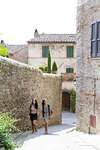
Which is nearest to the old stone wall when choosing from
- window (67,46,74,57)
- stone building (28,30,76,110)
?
stone building (28,30,76,110)

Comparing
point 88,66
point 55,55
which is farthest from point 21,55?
point 88,66

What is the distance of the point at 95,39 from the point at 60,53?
16568mm

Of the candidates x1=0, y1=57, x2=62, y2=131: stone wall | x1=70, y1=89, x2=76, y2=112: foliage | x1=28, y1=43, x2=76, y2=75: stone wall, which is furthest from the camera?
x1=28, y1=43, x2=76, y2=75: stone wall

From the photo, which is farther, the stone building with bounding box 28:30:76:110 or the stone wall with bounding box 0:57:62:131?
the stone building with bounding box 28:30:76:110

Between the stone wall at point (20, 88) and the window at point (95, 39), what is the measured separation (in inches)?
117

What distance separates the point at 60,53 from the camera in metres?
26.8

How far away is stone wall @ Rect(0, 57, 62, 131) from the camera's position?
805 centimetres

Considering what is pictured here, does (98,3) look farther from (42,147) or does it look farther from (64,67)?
(64,67)

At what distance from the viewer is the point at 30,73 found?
1055 cm

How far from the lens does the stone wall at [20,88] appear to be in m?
8.05

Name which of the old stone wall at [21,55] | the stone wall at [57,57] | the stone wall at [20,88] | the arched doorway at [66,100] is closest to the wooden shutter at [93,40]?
the stone wall at [20,88]

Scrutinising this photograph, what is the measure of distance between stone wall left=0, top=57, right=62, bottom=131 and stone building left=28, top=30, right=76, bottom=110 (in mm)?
13159

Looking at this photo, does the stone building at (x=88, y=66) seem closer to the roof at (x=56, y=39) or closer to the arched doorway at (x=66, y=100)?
the roof at (x=56, y=39)

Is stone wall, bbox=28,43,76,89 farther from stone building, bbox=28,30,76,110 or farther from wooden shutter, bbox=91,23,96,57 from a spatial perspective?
wooden shutter, bbox=91,23,96,57
